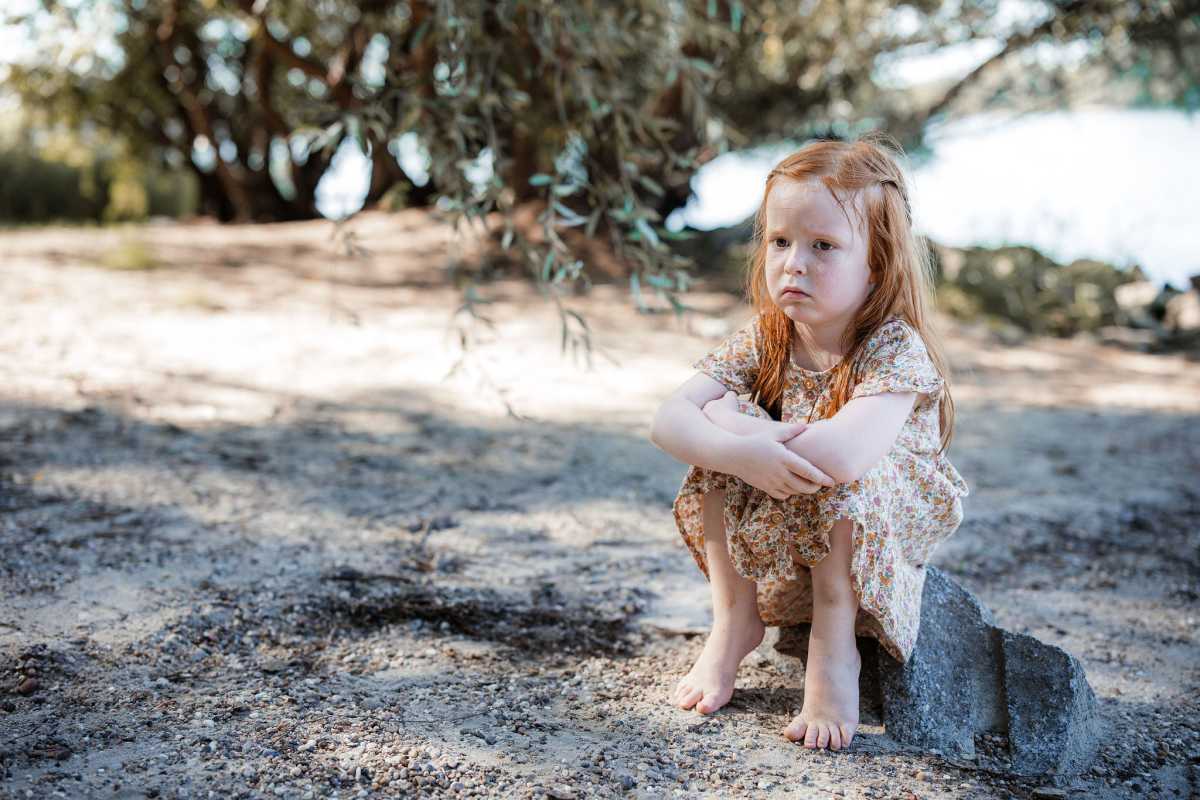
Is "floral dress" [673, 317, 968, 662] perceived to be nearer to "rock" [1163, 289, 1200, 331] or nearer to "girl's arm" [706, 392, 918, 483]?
"girl's arm" [706, 392, 918, 483]

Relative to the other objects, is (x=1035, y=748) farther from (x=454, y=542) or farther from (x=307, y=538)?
(x=307, y=538)

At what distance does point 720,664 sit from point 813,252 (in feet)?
2.75

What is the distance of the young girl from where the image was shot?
1.81 meters

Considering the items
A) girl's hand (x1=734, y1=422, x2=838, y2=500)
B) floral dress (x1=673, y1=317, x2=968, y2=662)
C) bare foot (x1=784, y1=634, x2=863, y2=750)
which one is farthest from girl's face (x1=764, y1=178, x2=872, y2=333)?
bare foot (x1=784, y1=634, x2=863, y2=750)

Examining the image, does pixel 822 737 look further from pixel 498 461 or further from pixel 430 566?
pixel 498 461

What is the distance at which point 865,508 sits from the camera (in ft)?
5.98

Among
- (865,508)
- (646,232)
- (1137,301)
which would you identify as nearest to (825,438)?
(865,508)

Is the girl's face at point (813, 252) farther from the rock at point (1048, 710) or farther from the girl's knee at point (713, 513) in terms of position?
the rock at point (1048, 710)

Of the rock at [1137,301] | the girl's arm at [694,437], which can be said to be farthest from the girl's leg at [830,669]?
the rock at [1137,301]

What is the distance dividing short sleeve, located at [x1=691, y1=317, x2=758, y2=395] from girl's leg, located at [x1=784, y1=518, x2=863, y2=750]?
0.40m

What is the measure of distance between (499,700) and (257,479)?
5.29 feet

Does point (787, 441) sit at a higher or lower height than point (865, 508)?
higher

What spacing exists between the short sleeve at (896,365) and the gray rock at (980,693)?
54 cm

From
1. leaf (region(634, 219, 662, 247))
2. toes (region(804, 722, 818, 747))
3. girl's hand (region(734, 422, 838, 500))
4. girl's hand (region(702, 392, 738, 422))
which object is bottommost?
toes (region(804, 722, 818, 747))
